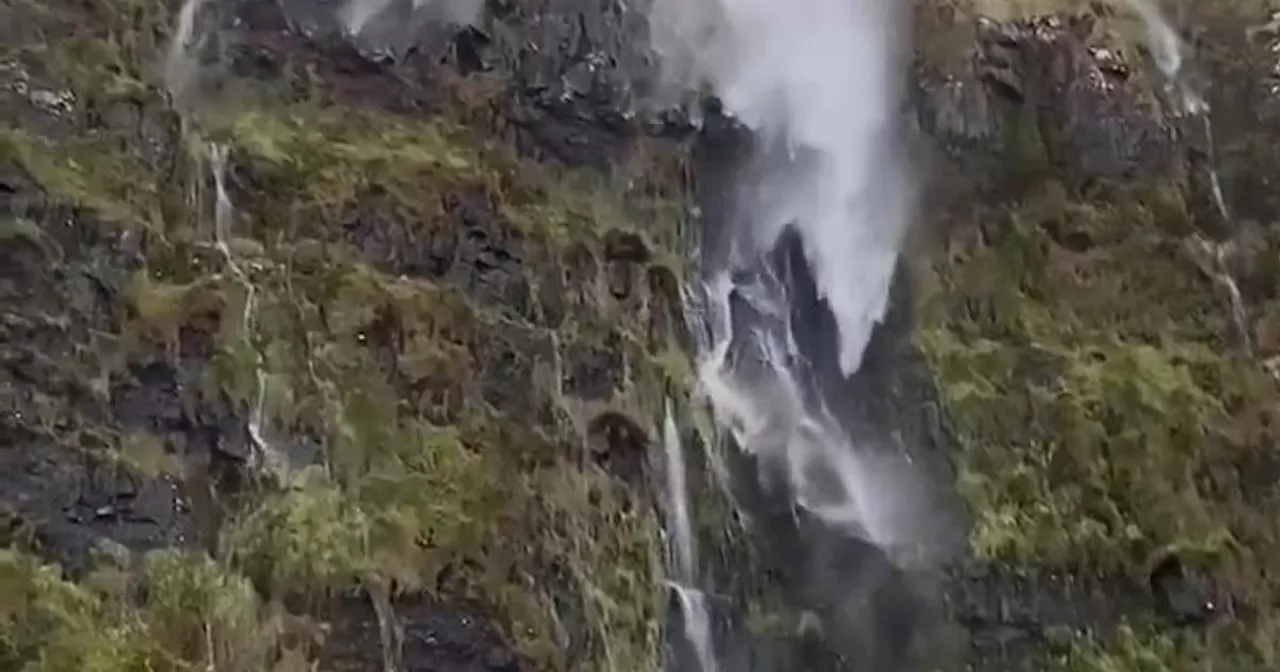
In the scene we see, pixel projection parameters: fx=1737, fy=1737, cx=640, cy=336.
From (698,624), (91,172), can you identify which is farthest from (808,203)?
(91,172)

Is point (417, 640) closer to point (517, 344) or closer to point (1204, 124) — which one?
point (517, 344)

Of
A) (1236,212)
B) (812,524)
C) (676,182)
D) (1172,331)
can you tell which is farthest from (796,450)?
(1236,212)

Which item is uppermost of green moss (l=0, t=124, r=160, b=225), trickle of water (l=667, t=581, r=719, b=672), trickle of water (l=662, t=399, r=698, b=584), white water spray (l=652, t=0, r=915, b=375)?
white water spray (l=652, t=0, r=915, b=375)

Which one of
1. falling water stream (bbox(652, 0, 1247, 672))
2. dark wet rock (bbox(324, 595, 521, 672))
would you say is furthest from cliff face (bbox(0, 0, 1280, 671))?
falling water stream (bbox(652, 0, 1247, 672))

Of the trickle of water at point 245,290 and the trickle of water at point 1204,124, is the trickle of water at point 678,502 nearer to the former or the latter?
the trickle of water at point 245,290

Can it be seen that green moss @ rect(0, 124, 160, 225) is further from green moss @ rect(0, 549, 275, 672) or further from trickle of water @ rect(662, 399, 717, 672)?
trickle of water @ rect(662, 399, 717, 672)

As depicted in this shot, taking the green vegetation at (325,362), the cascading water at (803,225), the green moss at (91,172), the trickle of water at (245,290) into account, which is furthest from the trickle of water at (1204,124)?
the green moss at (91,172)

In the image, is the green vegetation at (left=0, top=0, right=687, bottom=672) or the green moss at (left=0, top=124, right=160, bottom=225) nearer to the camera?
the green vegetation at (left=0, top=0, right=687, bottom=672)

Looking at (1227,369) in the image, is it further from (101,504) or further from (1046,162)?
(101,504)
